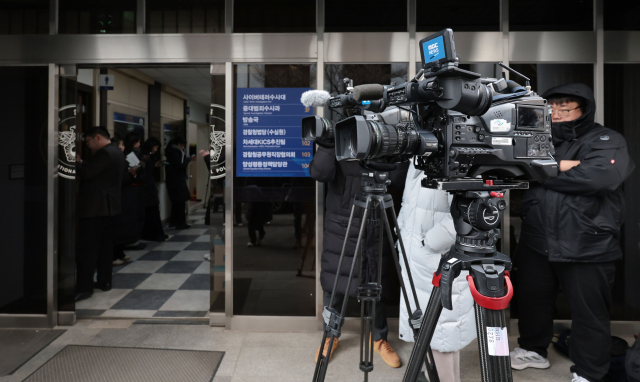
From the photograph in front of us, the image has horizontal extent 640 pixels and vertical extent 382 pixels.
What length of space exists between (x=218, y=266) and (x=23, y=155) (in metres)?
1.88

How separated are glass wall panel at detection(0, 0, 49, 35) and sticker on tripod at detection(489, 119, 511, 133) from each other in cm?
369

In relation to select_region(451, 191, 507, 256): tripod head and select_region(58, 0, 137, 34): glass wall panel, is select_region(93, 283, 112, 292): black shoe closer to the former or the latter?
select_region(58, 0, 137, 34): glass wall panel

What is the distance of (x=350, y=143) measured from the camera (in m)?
1.43

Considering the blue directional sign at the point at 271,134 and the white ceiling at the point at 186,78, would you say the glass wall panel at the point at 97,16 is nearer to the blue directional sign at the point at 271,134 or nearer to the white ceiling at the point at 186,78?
the blue directional sign at the point at 271,134

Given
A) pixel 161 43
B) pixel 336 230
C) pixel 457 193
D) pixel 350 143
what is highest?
pixel 161 43

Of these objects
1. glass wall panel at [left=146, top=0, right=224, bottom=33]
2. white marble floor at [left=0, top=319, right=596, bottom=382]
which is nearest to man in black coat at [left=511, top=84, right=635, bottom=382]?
white marble floor at [left=0, top=319, right=596, bottom=382]

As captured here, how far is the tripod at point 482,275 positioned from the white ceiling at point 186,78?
20.6 ft

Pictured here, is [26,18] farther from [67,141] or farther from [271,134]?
[271,134]

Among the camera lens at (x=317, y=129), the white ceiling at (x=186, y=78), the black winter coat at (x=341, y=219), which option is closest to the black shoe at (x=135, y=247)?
the white ceiling at (x=186, y=78)

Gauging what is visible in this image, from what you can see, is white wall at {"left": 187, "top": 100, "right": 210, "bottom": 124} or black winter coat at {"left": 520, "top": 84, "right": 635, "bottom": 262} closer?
black winter coat at {"left": 520, "top": 84, "right": 635, "bottom": 262}

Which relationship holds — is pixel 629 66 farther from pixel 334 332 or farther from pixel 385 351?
pixel 334 332

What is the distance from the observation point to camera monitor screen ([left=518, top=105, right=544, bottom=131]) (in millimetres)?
1365

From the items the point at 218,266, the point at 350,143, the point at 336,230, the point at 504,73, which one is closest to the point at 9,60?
the point at 218,266

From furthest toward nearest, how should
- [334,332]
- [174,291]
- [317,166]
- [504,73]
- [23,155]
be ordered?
[174,291]
[23,155]
[504,73]
[317,166]
[334,332]
